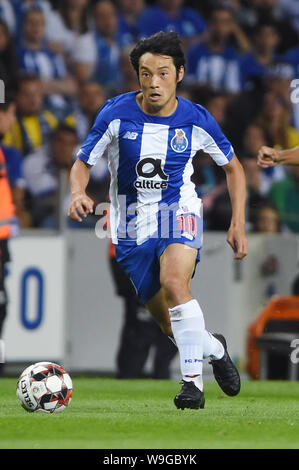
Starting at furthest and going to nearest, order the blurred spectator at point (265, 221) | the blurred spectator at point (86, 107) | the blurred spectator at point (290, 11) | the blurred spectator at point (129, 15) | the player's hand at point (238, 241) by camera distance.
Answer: the blurred spectator at point (290, 11) → the blurred spectator at point (129, 15) → the blurred spectator at point (86, 107) → the blurred spectator at point (265, 221) → the player's hand at point (238, 241)

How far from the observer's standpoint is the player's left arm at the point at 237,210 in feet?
21.1

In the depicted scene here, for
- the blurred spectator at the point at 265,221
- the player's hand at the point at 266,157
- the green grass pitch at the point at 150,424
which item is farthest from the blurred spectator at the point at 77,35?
the player's hand at the point at 266,157

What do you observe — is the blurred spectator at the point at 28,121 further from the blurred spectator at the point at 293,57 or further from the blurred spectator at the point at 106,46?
the blurred spectator at the point at 293,57

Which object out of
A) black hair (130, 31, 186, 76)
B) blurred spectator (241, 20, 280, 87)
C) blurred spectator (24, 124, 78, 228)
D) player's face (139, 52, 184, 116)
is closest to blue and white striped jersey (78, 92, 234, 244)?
player's face (139, 52, 184, 116)

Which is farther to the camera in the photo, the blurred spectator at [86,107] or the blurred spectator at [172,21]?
the blurred spectator at [172,21]

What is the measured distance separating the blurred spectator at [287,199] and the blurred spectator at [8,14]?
11.8 ft

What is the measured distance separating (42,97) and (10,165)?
73.4 inches

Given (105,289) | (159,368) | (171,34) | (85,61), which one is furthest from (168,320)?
(85,61)

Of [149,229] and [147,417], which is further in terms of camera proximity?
[149,229]

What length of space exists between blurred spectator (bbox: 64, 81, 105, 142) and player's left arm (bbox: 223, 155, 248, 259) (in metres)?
5.67

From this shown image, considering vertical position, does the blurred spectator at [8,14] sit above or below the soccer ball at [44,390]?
above

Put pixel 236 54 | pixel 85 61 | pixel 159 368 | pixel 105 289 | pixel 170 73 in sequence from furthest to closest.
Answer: pixel 236 54 < pixel 85 61 < pixel 105 289 < pixel 159 368 < pixel 170 73
